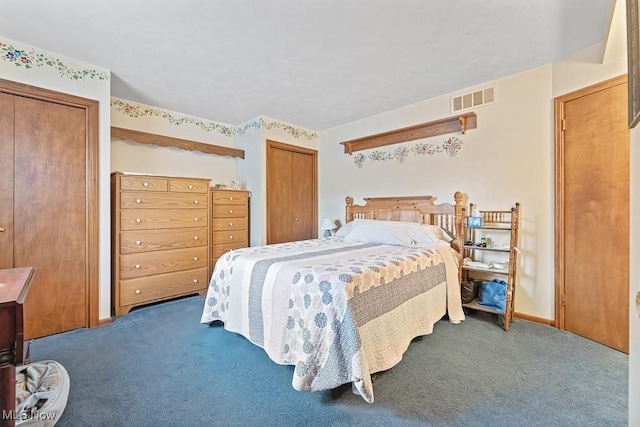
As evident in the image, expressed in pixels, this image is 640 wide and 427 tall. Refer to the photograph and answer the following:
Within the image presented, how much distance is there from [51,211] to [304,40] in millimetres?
2589

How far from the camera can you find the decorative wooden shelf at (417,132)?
10.1 ft

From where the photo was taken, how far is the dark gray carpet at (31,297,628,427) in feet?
4.80

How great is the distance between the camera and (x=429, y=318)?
2.33m

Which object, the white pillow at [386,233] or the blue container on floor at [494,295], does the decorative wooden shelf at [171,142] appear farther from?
the blue container on floor at [494,295]

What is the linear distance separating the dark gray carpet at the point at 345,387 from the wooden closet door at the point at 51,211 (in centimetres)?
25

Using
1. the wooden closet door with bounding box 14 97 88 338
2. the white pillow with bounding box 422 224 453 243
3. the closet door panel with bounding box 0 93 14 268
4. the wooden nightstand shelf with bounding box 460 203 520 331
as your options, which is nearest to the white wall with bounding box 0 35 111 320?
the wooden closet door with bounding box 14 97 88 338

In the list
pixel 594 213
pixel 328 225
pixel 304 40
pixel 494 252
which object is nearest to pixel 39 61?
pixel 304 40

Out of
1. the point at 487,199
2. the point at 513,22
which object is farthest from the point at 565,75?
the point at 487,199

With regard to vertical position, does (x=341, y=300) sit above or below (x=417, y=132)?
below

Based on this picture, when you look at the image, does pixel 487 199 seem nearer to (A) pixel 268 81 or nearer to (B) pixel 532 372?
(B) pixel 532 372

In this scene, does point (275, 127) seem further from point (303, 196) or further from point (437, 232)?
point (437, 232)

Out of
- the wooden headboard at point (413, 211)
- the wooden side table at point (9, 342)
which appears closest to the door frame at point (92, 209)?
the wooden side table at point (9, 342)

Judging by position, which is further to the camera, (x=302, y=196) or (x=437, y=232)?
(x=302, y=196)

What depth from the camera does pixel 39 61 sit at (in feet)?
7.77
